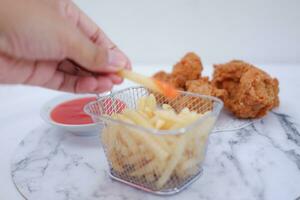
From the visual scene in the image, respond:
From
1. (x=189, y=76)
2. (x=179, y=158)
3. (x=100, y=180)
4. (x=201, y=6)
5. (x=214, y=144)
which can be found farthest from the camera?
(x=201, y=6)

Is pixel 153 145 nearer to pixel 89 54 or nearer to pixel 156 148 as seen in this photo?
Result: pixel 156 148

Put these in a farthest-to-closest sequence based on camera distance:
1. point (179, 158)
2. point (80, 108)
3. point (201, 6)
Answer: point (201, 6)
point (80, 108)
point (179, 158)

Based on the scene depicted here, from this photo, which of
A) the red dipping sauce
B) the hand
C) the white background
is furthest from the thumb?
the white background

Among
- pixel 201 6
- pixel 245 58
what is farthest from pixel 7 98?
pixel 245 58

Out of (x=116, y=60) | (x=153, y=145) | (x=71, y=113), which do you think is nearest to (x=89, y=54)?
(x=116, y=60)

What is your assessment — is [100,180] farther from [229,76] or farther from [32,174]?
[229,76]

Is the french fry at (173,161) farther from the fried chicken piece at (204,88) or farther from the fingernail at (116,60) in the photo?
the fried chicken piece at (204,88)
